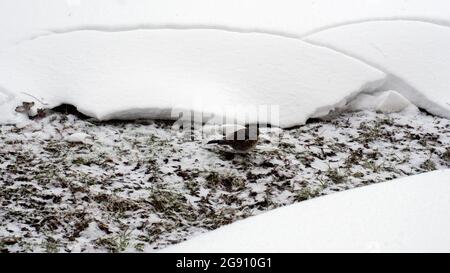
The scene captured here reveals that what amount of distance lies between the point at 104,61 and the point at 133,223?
1881 mm

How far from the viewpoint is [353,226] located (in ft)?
6.88

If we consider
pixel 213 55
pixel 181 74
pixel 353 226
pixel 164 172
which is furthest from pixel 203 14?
pixel 353 226

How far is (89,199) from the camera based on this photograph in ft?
9.16

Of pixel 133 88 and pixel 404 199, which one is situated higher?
pixel 133 88

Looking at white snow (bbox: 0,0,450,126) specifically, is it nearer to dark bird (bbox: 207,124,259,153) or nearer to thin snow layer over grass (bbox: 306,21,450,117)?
thin snow layer over grass (bbox: 306,21,450,117)

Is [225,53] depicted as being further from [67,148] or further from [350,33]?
[67,148]

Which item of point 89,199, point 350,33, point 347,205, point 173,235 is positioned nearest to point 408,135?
point 350,33

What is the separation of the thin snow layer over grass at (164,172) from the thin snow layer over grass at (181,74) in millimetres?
193

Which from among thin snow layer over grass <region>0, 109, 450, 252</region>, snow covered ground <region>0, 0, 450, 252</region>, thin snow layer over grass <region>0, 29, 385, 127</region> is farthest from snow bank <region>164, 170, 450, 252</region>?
thin snow layer over grass <region>0, 29, 385, 127</region>

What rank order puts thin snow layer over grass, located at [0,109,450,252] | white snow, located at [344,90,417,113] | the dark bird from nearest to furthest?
thin snow layer over grass, located at [0,109,450,252] → the dark bird → white snow, located at [344,90,417,113]

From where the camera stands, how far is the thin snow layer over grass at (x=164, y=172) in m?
2.58

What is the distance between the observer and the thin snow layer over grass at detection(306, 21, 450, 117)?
4.07m

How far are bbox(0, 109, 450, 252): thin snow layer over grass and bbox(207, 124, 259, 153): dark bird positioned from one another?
0.12m

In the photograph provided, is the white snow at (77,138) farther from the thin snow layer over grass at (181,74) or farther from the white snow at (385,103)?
the white snow at (385,103)
